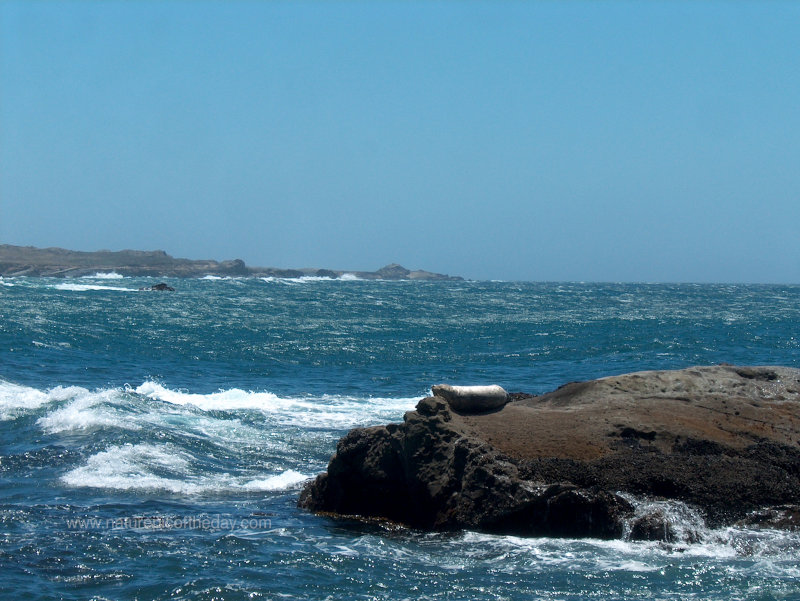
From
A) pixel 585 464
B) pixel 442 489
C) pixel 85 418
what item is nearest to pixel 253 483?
pixel 442 489

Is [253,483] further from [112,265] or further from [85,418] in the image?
[112,265]

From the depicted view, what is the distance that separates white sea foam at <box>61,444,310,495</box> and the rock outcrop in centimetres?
134

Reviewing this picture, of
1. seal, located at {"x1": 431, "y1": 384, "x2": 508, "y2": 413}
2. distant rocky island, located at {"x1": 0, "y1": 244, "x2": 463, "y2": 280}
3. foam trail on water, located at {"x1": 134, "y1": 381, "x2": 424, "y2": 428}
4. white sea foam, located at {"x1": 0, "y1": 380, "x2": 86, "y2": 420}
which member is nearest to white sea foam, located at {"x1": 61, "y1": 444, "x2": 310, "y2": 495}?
seal, located at {"x1": 431, "y1": 384, "x2": 508, "y2": 413}

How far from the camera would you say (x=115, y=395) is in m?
20.9

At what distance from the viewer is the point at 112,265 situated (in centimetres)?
16288

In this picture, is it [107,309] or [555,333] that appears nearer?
[555,333]

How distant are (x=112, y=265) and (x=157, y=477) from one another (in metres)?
157

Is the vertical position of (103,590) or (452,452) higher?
(452,452)

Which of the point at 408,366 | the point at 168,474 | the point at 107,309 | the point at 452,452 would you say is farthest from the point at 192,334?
the point at 452,452

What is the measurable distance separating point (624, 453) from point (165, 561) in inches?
244

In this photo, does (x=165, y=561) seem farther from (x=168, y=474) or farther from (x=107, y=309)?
(x=107, y=309)

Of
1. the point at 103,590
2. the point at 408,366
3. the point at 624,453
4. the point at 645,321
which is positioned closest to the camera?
the point at 103,590

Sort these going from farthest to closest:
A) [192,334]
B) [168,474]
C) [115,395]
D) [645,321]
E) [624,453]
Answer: [645,321], [192,334], [115,395], [168,474], [624,453]

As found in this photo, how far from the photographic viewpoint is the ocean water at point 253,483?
936 cm
